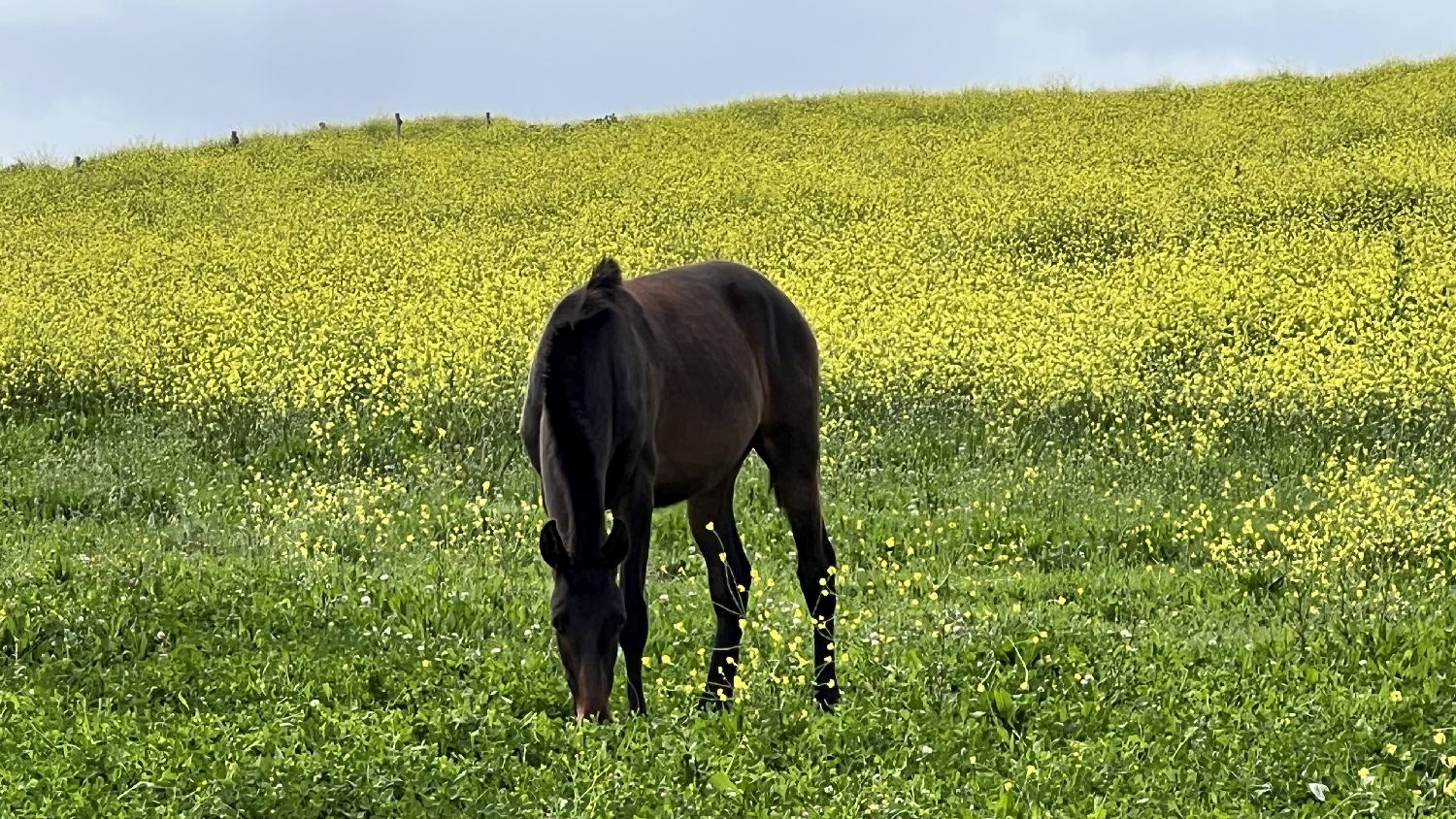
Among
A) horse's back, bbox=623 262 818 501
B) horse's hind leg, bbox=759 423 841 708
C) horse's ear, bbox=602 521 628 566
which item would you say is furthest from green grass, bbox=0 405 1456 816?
horse's back, bbox=623 262 818 501

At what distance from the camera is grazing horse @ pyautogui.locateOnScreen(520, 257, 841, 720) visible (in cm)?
528

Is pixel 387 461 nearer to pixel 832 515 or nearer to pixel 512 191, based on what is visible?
pixel 832 515

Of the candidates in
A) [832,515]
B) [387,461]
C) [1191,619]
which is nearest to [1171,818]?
[1191,619]

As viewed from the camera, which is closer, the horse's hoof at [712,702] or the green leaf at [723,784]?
the green leaf at [723,784]

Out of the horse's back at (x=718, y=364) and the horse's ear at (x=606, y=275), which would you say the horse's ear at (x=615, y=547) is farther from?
the horse's ear at (x=606, y=275)

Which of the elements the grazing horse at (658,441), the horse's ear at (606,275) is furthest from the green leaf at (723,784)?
the horse's ear at (606,275)

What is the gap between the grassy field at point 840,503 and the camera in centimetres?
567

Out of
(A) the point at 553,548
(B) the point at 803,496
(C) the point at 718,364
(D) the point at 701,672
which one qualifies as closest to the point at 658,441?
(C) the point at 718,364

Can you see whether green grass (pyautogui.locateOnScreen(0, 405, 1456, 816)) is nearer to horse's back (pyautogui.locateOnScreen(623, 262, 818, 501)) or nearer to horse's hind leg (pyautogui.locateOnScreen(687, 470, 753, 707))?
horse's hind leg (pyautogui.locateOnScreen(687, 470, 753, 707))

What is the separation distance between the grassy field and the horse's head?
32 centimetres

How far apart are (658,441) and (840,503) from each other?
5.00 metres

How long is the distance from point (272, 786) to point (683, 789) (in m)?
1.42

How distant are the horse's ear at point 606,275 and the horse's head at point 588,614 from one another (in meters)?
1.70

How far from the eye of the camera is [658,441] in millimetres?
6742
